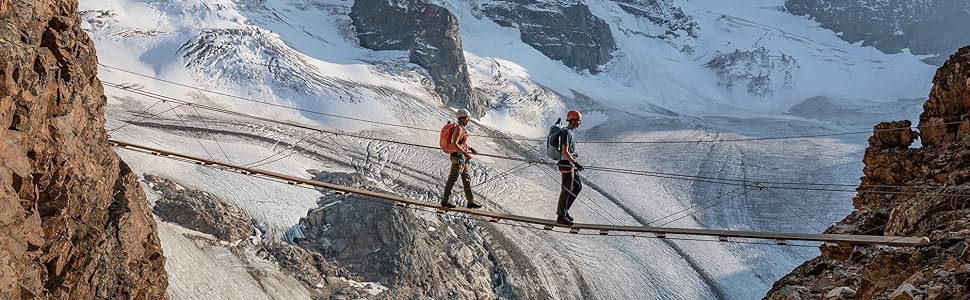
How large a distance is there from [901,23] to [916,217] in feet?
441

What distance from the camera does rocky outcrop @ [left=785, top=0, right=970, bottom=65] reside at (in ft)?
420

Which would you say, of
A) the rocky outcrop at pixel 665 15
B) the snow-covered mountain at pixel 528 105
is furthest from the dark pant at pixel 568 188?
the rocky outcrop at pixel 665 15

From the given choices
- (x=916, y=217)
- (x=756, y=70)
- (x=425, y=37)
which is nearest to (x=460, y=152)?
(x=916, y=217)

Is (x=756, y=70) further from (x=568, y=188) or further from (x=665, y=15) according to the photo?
(x=568, y=188)

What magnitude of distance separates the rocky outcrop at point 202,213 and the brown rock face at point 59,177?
24416 mm

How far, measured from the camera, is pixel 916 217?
31.3ft

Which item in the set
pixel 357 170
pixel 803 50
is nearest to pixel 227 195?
pixel 357 170

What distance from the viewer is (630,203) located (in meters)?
58.2

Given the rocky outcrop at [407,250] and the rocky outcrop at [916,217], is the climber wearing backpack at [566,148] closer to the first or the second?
the rocky outcrop at [916,217]

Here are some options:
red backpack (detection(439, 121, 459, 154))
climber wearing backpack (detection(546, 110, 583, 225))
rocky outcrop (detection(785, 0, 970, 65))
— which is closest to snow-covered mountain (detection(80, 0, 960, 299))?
rocky outcrop (detection(785, 0, 970, 65))

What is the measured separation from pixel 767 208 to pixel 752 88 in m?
59.5

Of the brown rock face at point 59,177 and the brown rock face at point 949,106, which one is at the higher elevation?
the brown rock face at point 949,106

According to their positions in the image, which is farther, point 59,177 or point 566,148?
point 59,177

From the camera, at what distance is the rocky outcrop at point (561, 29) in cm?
11225
